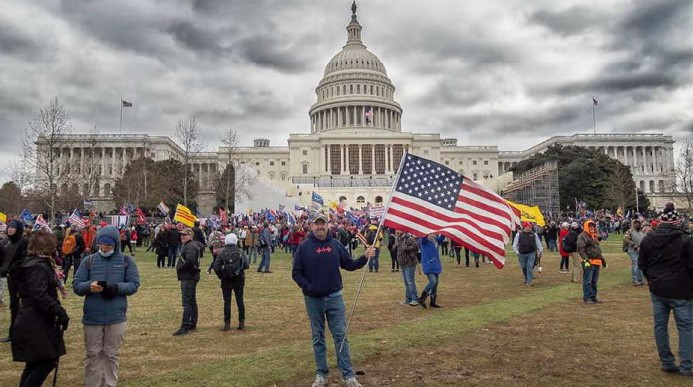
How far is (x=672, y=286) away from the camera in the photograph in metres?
6.80

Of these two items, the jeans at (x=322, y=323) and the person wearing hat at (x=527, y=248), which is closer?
the jeans at (x=322, y=323)

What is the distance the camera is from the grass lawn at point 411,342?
6.81m

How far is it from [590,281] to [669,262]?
562 centimetres

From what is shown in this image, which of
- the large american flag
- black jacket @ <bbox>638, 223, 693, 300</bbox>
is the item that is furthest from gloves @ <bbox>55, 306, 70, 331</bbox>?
black jacket @ <bbox>638, 223, 693, 300</bbox>

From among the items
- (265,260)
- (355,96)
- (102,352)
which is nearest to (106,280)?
(102,352)

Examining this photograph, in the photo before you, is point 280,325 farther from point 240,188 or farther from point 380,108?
point 380,108

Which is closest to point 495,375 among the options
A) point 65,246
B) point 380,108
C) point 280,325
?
point 280,325

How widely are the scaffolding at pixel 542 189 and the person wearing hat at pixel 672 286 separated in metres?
51.7

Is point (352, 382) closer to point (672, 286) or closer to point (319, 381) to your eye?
point (319, 381)

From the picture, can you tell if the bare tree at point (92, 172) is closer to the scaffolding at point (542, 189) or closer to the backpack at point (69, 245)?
the backpack at point (69, 245)

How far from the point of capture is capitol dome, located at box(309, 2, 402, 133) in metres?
118

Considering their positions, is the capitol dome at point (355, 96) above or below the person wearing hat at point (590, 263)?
above

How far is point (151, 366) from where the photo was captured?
7465 millimetres

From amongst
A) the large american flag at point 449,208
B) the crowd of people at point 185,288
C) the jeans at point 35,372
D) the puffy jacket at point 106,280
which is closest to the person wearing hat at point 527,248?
the crowd of people at point 185,288
